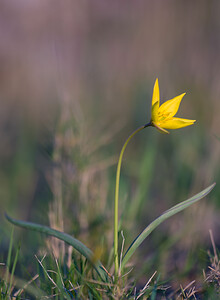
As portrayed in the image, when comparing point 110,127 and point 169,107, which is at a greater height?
point 169,107

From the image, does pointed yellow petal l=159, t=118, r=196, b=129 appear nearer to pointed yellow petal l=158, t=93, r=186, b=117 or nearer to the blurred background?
pointed yellow petal l=158, t=93, r=186, b=117

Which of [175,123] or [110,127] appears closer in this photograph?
[175,123]

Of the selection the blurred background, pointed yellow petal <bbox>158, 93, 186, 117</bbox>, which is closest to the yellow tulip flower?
pointed yellow petal <bbox>158, 93, 186, 117</bbox>

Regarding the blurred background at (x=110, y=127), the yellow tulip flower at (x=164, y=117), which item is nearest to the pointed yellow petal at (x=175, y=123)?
the yellow tulip flower at (x=164, y=117)

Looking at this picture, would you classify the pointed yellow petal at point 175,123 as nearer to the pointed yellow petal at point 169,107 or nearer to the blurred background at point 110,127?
the pointed yellow petal at point 169,107

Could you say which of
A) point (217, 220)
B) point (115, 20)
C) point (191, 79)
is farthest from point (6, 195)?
point (115, 20)

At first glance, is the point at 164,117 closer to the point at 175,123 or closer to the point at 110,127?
the point at 175,123

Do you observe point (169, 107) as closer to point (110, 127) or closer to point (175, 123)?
point (175, 123)

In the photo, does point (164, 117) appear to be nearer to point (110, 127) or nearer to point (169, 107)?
point (169, 107)

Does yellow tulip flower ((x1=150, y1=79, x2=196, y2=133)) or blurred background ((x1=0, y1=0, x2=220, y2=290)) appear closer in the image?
yellow tulip flower ((x1=150, y1=79, x2=196, y2=133))

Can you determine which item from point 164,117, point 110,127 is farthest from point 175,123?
point 110,127
